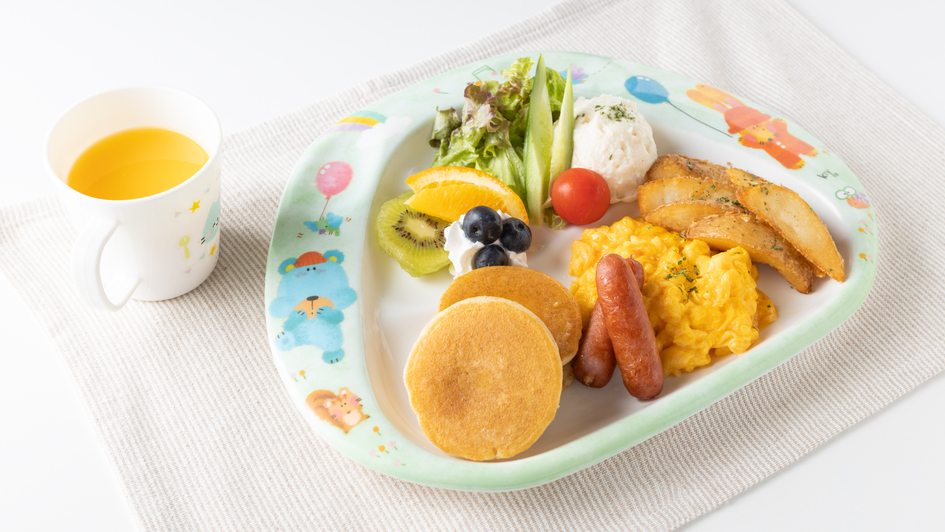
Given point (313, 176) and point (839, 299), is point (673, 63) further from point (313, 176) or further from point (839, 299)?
point (313, 176)

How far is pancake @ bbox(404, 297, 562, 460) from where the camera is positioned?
2.37 m

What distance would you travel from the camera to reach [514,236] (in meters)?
2.97

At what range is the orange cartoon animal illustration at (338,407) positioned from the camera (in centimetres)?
241

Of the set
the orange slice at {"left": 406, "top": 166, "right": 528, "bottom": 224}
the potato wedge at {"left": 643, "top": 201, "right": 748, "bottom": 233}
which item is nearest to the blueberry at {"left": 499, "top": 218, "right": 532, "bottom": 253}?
the orange slice at {"left": 406, "top": 166, "right": 528, "bottom": 224}

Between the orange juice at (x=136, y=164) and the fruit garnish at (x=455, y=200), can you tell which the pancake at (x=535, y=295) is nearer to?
the fruit garnish at (x=455, y=200)

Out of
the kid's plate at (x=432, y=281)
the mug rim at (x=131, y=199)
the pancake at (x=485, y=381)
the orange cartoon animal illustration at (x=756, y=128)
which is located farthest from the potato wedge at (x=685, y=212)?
the mug rim at (x=131, y=199)

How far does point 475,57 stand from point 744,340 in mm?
2359

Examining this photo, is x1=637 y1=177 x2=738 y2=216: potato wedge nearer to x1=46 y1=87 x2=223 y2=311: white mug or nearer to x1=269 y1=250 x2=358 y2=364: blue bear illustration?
x1=269 y1=250 x2=358 y2=364: blue bear illustration

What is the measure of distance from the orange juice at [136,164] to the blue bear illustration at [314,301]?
56 cm

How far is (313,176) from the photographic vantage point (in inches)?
124

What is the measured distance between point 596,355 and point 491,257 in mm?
613

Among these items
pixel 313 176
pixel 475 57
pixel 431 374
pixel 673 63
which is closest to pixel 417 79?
pixel 475 57

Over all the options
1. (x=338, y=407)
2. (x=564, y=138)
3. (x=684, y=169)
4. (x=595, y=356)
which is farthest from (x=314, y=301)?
(x=684, y=169)

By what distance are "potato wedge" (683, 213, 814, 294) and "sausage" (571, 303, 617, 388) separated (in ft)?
2.15
